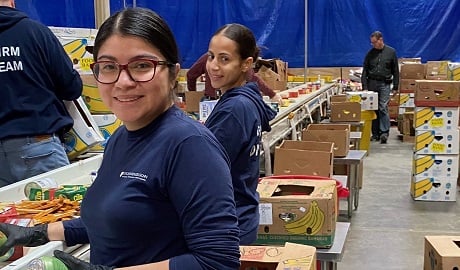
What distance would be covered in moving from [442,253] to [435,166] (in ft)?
10.0

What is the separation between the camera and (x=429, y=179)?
5.22 meters

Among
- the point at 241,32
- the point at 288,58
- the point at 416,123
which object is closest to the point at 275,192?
the point at 241,32

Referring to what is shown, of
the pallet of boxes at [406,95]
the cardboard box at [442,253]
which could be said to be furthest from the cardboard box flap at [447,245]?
the pallet of boxes at [406,95]

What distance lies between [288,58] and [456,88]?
17.9ft

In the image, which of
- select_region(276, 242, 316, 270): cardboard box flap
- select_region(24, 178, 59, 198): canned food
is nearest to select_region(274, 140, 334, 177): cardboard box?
select_region(276, 242, 316, 270): cardboard box flap

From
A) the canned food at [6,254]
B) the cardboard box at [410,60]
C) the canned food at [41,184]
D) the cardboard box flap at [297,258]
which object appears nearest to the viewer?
the canned food at [6,254]

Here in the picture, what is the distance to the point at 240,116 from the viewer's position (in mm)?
1896

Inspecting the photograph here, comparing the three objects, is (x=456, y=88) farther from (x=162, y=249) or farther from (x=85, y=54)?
(x=162, y=249)

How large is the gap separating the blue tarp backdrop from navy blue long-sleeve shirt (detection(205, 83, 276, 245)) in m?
8.23

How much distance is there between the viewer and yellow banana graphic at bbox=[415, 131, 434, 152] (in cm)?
518

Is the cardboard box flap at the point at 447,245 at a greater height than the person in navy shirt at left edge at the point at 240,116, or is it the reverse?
the person in navy shirt at left edge at the point at 240,116

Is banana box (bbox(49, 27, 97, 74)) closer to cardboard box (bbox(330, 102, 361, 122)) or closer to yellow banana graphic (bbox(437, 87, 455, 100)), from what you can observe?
yellow banana graphic (bbox(437, 87, 455, 100))

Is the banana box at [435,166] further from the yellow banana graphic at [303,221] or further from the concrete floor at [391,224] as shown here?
the yellow banana graphic at [303,221]

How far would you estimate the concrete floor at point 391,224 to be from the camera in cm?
387
